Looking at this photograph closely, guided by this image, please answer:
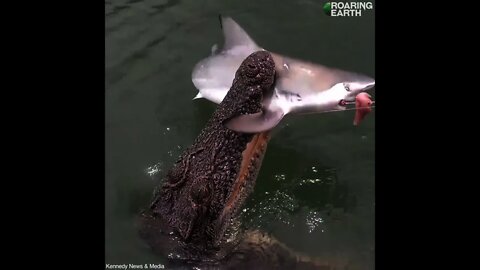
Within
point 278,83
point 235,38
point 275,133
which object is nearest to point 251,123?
point 278,83

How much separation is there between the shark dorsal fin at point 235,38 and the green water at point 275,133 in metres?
0.09

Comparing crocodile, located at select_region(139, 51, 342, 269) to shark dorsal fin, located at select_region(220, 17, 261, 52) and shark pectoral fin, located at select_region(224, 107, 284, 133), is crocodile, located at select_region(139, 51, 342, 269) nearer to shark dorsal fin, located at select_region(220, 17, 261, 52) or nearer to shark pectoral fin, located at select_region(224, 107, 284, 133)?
shark pectoral fin, located at select_region(224, 107, 284, 133)

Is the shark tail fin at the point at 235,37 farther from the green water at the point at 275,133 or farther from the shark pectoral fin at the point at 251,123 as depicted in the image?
the shark pectoral fin at the point at 251,123

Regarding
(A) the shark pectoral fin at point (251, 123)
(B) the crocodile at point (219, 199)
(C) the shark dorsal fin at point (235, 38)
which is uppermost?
(C) the shark dorsal fin at point (235, 38)

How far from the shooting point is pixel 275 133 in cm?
460

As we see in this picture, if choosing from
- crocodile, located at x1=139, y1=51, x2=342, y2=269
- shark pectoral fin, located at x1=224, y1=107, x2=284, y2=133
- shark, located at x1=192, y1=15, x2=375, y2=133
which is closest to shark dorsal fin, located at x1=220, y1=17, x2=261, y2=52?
shark, located at x1=192, y1=15, x2=375, y2=133

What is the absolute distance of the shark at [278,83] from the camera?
4.17 metres

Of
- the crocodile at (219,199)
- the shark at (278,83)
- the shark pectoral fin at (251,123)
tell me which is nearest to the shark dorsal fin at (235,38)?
the shark at (278,83)

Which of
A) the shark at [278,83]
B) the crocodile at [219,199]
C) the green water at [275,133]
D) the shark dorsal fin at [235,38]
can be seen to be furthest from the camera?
the shark dorsal fin at [235,38]

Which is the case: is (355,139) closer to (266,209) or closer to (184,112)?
(266,209)

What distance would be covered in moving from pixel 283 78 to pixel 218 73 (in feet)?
2.00

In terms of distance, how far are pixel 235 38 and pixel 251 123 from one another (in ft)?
3.15

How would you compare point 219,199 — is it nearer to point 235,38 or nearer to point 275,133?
point 275,133

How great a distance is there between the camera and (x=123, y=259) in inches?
167
